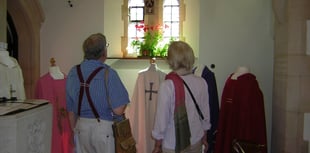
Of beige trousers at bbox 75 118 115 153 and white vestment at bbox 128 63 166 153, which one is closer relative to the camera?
beige trousers at bbox 75 118 115 153

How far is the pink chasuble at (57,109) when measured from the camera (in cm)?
321

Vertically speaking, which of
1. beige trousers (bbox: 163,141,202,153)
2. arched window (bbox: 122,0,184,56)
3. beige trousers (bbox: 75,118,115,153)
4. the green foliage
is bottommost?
beige trousers (bbox: 163,141,202,153)

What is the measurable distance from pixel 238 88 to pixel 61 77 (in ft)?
5.45

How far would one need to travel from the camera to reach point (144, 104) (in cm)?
380

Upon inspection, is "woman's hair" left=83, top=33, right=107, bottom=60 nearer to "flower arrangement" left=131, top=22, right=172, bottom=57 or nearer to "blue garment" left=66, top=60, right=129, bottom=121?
"blue garment" left=66, top=60, right=129, bottom=121

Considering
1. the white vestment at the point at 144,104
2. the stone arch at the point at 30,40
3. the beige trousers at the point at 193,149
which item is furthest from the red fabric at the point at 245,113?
the stone arch at the point at 30,40

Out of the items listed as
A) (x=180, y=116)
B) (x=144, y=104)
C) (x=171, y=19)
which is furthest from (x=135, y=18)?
(x=180, y=116)

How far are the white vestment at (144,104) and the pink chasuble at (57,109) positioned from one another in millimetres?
816

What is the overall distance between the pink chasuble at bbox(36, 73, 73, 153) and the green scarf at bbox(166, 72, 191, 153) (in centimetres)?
145

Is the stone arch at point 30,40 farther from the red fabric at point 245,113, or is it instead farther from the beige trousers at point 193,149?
the beige trousers at point 193,149

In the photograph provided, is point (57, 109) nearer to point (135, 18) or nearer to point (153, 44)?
point (153, 44)

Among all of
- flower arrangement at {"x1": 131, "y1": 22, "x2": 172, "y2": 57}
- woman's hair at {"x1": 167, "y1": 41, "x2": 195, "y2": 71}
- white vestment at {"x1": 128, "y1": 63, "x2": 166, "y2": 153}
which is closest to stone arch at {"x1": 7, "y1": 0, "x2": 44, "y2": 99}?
flower arrangement at {"x1": 131, "y1": 22, "x2": 172, "y2": 57}

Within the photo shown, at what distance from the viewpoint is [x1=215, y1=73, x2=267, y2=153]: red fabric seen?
10.5ft

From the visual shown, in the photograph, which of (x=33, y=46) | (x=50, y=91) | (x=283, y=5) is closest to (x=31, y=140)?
(x=50, y=91)
